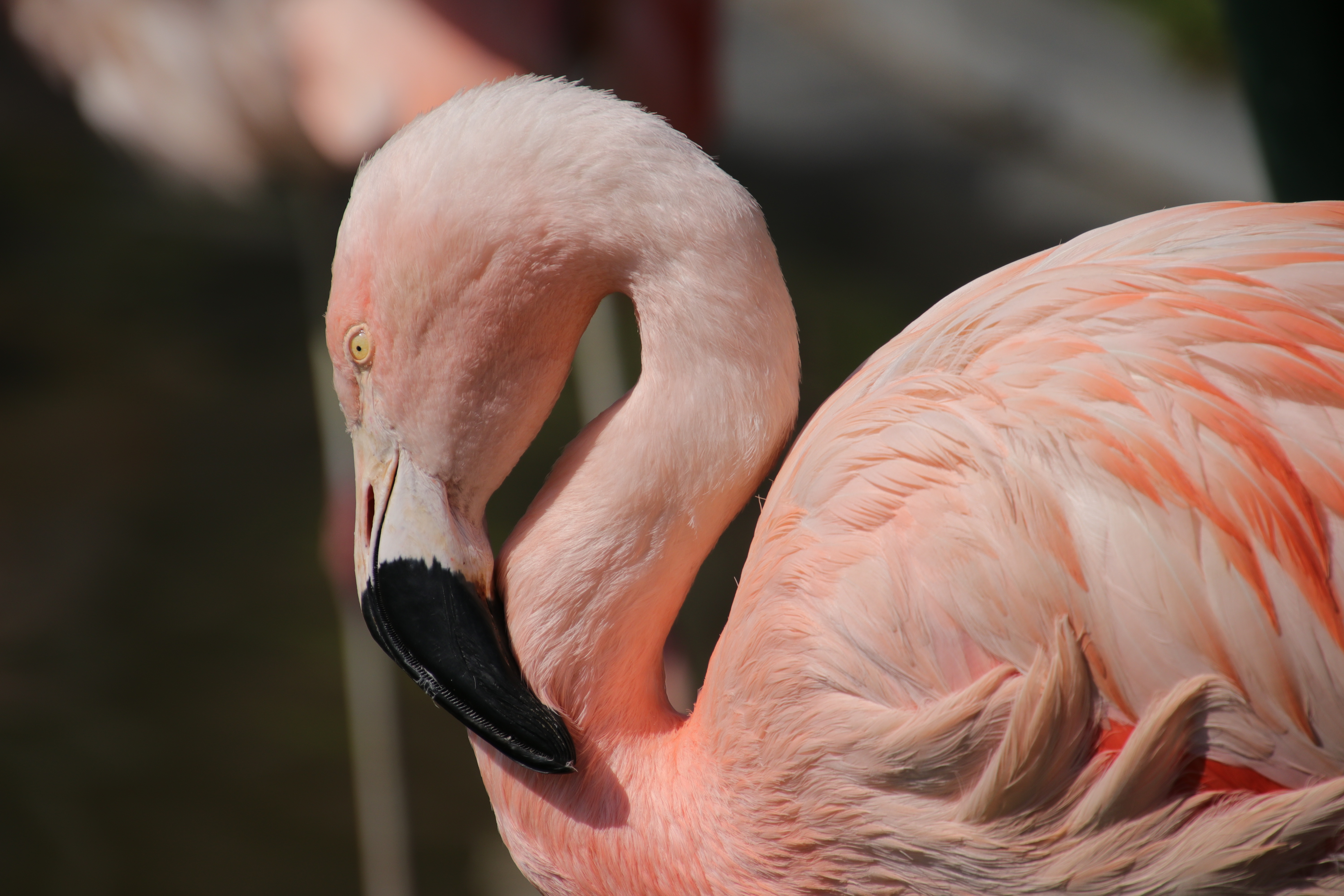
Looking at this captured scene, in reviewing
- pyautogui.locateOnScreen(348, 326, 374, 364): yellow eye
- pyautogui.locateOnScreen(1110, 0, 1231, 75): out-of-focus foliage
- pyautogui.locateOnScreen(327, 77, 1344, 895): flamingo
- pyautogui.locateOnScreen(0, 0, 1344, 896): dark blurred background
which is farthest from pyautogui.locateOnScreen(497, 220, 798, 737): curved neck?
pyautogui.locateOnScreen(1110, 0, 1231, 75): out-of-focus foliage

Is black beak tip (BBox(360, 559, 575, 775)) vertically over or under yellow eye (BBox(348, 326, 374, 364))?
under

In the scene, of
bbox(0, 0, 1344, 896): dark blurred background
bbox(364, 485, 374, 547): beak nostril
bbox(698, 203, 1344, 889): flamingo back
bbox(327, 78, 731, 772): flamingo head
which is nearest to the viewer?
bbox(698, 203, 1344, 889): flamingo back

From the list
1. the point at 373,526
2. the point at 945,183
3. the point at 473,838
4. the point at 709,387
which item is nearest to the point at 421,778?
the point at 473,838

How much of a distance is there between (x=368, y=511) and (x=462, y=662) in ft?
0.73

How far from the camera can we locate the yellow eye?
1.39 m

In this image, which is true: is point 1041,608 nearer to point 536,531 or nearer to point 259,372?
point 536,531

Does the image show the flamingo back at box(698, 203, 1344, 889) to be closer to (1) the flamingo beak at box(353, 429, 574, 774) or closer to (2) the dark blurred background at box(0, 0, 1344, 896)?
(1) the flamingo beak at box(353, 429, 574, 774)

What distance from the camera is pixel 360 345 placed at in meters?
1.40

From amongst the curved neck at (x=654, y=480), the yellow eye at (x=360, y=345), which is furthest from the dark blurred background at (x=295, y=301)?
the curved neck at (x=654, y=480)

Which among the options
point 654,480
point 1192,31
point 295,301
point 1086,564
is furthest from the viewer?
point 295,301

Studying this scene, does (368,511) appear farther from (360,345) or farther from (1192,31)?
(1192,31)

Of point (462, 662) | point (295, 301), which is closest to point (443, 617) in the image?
point (462, 662)

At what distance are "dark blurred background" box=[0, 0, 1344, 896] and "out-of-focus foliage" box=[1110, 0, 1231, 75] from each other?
17mm

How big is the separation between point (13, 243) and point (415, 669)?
18.5 ft
